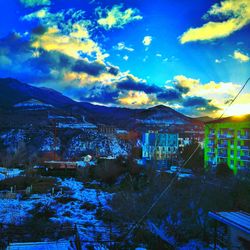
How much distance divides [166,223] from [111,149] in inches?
1821

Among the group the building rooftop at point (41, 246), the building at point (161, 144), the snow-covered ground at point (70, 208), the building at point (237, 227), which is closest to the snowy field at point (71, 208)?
the snow-covered ground at point (70, 208)

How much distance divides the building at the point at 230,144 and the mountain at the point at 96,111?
4571 centimetres

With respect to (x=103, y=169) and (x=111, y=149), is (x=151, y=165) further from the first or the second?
(x=111, y=149)

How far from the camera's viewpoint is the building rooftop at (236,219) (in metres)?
6.45

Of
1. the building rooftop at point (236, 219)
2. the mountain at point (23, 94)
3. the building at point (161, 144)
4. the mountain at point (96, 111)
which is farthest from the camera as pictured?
the mountain at point (23, 94)

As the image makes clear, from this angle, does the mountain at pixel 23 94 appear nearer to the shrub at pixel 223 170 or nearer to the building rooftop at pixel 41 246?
the shrub at pixel 223 170

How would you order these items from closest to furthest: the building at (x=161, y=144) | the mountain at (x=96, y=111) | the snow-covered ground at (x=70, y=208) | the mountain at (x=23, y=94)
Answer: the snow-covered ground at (x=70, y=208) → the building at (x=161, y=144) → the mountain at (x=96, y=111) → the mountain at (x=23, y=94)

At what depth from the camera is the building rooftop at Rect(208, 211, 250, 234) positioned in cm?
→ 645

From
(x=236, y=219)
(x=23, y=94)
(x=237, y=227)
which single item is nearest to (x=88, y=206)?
(x=236, y=219)

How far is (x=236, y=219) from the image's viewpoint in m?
7.00

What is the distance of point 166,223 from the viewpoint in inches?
494

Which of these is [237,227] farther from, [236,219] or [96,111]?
[96,111]

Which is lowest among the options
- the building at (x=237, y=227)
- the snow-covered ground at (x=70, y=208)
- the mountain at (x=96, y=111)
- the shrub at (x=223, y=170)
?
the snow-covered ground at (x=70, y=208)

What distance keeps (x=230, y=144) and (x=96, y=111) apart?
108697mm
